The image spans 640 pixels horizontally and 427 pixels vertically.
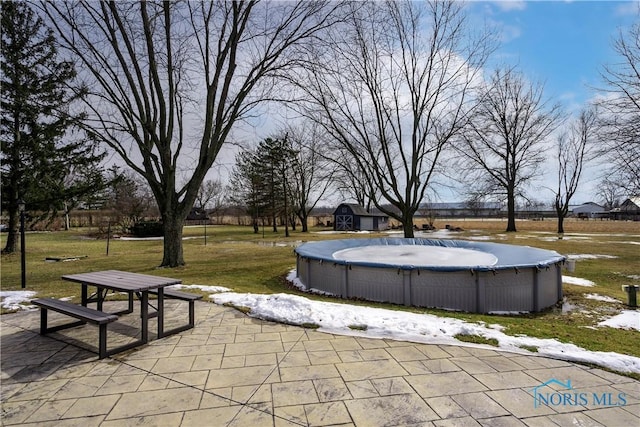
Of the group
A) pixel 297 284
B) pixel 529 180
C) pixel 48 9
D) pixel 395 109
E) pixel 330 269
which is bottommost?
pixel 297 284

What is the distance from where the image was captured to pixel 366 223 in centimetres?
3609

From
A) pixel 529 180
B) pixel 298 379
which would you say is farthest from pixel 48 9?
pixel 529 180

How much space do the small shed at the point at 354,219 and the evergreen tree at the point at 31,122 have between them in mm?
25108

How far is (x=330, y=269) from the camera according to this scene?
727cm

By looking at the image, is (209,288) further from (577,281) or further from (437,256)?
(577,281)

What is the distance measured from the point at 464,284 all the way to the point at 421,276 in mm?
808

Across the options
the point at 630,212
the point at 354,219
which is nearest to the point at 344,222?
the point at 354,219

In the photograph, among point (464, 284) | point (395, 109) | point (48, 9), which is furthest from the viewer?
point (395, 109)

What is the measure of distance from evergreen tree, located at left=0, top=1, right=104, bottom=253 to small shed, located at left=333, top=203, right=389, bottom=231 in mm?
25108

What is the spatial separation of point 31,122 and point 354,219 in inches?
1068

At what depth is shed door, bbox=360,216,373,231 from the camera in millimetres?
35356

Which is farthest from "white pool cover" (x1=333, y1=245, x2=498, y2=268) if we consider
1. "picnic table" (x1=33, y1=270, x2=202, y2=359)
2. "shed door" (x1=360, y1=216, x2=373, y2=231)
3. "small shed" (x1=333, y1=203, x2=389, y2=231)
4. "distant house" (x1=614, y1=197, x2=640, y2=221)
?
"distant house" (x1=614, y1=197, x2=640, y2=221)

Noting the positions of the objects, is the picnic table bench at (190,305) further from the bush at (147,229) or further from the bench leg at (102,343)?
the bush at (147,229)

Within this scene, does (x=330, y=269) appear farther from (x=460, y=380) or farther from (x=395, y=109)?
(x=395, y=109)
